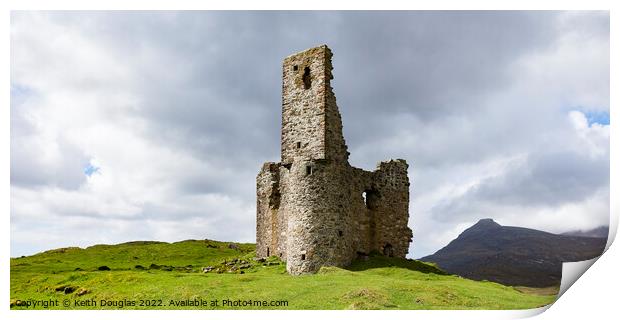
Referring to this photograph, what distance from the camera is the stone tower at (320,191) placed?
128ft

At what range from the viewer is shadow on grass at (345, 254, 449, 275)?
4009 centimetres

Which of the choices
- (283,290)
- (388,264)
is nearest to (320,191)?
(388,264)

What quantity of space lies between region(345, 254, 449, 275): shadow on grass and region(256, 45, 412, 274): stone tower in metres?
0.77

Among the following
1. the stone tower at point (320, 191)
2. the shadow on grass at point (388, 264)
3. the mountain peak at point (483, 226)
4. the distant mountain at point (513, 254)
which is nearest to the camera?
the distant mountain at point (513, 254)

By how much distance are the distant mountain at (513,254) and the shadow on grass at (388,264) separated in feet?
8.94

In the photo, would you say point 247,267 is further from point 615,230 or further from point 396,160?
point 615,230

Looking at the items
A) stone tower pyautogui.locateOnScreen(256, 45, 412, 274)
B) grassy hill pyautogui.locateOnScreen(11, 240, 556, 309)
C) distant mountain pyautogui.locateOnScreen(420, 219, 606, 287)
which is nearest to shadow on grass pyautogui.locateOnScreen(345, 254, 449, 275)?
grassy hill pyautogui.locateOnScreen(11, 240, 556, 309)

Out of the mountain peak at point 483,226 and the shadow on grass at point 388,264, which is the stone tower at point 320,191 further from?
the mountain peak at point 483,226

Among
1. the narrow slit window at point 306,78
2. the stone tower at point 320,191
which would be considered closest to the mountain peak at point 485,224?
the stone tower at point 320,191

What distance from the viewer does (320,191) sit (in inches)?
1540

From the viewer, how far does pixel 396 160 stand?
158 feet

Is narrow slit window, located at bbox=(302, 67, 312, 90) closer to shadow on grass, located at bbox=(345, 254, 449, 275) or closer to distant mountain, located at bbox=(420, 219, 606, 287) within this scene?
shadow on grass, located at bbox=(345, 254, 449, 275)

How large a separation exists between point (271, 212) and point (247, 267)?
528 cm

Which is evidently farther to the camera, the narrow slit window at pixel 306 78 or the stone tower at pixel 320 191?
the narrow slit window at pixel 306 78
